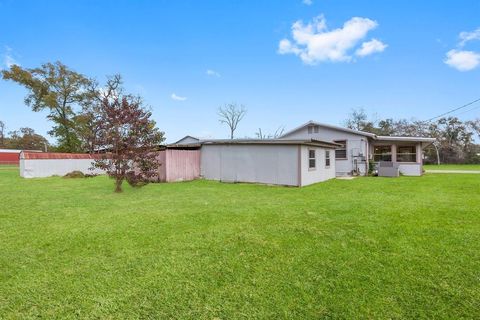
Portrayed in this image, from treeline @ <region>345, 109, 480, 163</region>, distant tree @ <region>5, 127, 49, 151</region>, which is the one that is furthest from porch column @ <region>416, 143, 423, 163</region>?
distant tree @ <region>5, 127, 49, 151</region>

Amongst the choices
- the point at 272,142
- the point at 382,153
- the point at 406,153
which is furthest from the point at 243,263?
the point at 406,153

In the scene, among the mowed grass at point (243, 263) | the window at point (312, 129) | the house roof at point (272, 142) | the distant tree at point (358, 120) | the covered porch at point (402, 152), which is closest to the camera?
the mowed grass at point (243, 263)

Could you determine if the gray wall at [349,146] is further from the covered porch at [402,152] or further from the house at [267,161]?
the house at [267,161]

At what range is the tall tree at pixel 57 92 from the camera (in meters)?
29.9

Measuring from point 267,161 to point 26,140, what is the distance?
225ft

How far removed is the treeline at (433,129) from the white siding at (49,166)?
35.4m

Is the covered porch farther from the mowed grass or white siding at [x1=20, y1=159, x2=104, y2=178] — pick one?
white siding at [x1=20, y1=159, x2=104, y2=178]

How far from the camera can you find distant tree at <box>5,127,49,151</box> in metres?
60.2

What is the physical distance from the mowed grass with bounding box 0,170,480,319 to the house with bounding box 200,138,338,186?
5193mm

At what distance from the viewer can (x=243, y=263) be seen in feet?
11.5

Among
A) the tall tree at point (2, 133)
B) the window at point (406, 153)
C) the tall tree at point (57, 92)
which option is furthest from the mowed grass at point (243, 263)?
the tall tree at point (2, 133)

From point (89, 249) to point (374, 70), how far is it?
61.6 feet

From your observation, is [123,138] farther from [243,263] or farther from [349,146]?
[349,146]

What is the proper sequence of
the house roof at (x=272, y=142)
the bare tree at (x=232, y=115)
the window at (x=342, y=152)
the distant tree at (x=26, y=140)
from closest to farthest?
1. the house roof at (x=272, y=142)
2. the window at (x=342, y=152)
3. the bare tree at (x=232, y=115)
4. the distant tree at (x=26, y=140)
